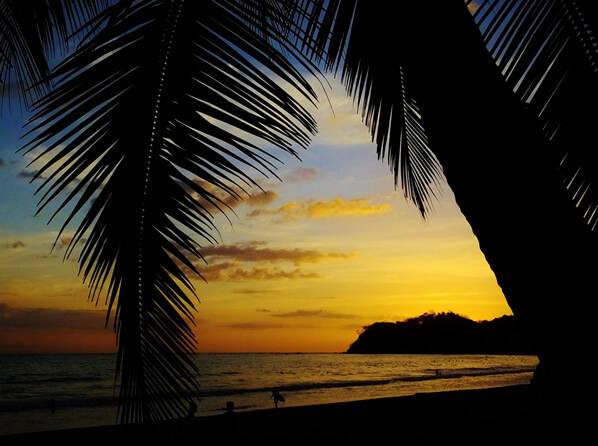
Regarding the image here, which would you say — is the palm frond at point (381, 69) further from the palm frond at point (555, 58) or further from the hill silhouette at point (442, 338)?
the hill silhouette at point (442, 338)

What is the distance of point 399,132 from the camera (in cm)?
309

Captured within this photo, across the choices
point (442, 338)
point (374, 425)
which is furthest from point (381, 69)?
point (442, 338)

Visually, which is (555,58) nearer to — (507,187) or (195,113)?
(507,187)

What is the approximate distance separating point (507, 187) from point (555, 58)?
665 mm

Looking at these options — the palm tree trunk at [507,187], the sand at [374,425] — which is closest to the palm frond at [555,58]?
the palm tree trunk at [507,187]

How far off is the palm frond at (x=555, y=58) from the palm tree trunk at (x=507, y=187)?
333 mm

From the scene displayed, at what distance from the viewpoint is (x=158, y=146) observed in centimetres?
139

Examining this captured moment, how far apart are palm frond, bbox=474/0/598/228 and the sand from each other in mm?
5261

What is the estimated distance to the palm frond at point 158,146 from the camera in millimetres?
1340

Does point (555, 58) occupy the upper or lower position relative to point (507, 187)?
upper

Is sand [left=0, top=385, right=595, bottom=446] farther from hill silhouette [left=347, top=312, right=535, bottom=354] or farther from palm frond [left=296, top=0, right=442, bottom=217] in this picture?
hill silhouette [left=347, top=312, right=535, bottom=354]

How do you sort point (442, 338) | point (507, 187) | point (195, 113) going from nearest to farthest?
point (507, 187) → point (195, 113) → point (442, 338)

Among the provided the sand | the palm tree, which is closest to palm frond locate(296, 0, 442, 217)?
the palm tree

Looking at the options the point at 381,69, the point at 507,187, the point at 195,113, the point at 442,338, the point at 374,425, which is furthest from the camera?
the point at 442,338
